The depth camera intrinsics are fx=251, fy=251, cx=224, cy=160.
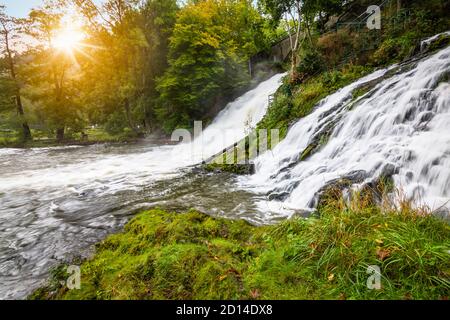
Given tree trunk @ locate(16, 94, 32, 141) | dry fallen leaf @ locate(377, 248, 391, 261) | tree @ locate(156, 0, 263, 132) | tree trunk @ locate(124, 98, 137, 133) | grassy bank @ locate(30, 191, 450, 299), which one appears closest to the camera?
grassy bank @ locate(30, 191, 450, 299)

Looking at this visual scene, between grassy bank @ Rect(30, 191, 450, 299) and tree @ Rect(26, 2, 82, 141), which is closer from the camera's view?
grassy bank @ Rect(30, 191, 450, 299)

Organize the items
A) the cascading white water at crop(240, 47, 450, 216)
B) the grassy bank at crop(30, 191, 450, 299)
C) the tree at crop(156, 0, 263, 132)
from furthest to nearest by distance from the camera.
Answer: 1. the tree at crop(156, 0, 263, 132)
2. the cascading white water at crop(240, 47, 450, 216)
3. the grassy bank at crop(30, 191, 450, 299)

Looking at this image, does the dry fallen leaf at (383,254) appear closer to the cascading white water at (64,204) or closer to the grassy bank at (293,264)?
the grassy bank at (293,264)

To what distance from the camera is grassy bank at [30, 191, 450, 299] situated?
84.7 inches

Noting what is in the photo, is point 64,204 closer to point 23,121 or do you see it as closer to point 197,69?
point 197,69

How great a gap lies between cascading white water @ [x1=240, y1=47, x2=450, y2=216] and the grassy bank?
161cm

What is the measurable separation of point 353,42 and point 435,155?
410 inches

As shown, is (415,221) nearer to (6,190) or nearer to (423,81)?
(423,81)

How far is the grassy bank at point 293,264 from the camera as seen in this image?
7.06 ft

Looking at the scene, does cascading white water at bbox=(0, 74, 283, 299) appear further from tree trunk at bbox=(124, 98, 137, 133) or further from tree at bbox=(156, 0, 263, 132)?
tree trunk at bbox=(124, 98, 137, 133)

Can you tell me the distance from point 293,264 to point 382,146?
407cm

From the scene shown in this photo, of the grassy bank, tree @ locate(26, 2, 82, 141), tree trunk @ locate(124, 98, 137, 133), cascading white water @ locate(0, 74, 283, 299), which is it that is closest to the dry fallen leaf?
the grassy bank

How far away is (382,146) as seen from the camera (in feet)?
17.4

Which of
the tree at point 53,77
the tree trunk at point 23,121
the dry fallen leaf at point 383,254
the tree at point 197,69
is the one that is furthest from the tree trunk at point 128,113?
the dry fallen leaf at point 383,254
